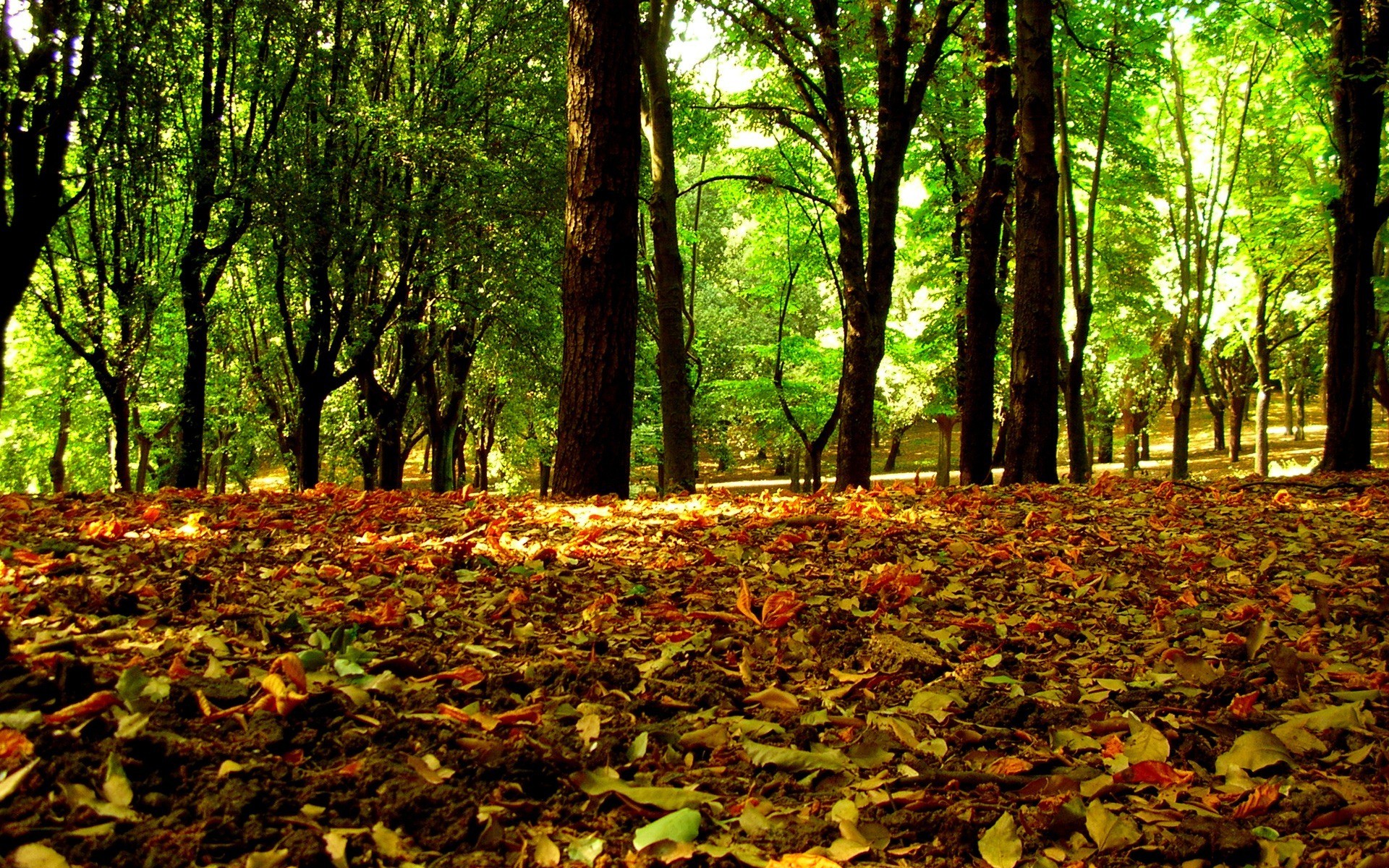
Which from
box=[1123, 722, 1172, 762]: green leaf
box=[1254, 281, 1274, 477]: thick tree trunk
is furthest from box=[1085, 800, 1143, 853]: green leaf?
box=[1254, 281, 1274, 477]: thick tree trunk

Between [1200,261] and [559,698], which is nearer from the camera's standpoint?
[559,698]

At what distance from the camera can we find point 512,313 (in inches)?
537

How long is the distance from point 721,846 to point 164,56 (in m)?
13.5

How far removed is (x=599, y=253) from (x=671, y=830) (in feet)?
12.8

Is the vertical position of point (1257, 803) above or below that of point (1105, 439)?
below

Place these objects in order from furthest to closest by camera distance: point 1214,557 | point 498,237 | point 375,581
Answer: point 498,237 < point 1214,557 < point 375,581

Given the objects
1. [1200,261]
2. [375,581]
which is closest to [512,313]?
[375,581]

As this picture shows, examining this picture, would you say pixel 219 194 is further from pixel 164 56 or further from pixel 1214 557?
pixel 1214 557

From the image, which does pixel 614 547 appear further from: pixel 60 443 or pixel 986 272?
pixel 60 443

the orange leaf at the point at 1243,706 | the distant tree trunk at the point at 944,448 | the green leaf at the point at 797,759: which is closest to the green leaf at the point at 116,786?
the green leaf at the point at 797,759

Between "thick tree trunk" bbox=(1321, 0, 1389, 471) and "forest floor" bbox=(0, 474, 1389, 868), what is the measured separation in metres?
6.31

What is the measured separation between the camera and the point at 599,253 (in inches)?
191

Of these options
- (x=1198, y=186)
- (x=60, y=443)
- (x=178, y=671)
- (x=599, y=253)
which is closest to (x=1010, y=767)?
(x=178, y=671)

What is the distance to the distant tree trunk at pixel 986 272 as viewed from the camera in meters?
8.70
